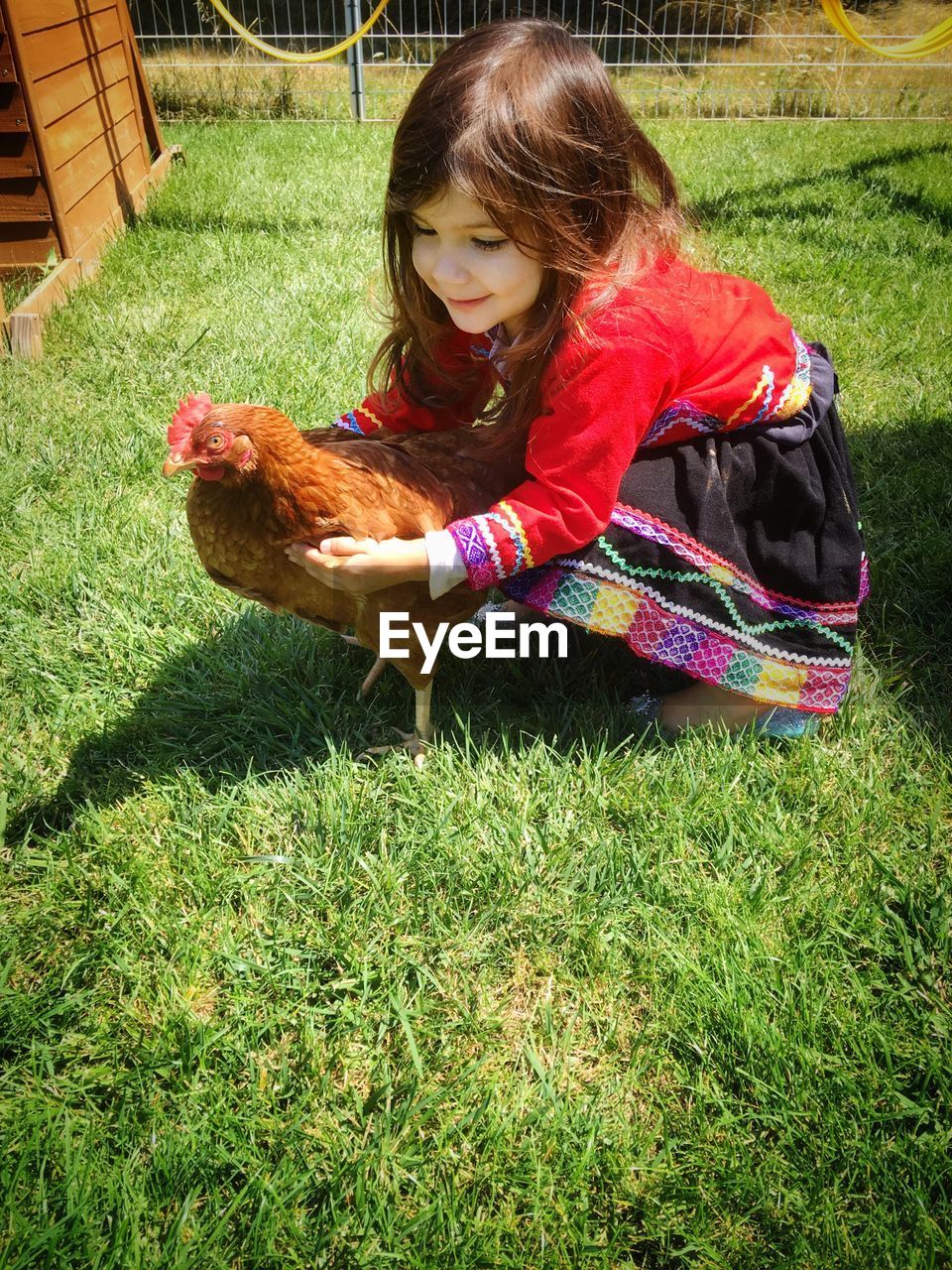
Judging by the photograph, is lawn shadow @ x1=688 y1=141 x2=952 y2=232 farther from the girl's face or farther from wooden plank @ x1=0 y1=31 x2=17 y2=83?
the girl's face

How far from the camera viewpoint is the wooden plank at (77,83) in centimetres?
374

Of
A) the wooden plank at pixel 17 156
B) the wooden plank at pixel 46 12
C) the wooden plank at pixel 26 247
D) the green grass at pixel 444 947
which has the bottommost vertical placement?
the green grass at pixel 444 947

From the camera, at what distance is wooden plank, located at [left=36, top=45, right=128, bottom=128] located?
12.3ft

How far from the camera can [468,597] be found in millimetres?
1762

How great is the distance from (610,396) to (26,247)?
3.58m

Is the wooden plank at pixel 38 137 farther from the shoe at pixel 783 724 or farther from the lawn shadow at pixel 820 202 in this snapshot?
the shoe at pixel 783 724

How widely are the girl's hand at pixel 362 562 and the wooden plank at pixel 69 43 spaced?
3.35 metres

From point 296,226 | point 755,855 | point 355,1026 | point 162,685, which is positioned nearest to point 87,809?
point 162,685


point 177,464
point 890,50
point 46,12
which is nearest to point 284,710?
point 177,464

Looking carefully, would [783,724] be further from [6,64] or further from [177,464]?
[6,64]

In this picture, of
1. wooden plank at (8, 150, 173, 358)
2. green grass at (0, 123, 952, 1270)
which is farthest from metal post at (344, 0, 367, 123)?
green grass at (0, 123, 952, 1270)

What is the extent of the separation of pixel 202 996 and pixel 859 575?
159cm

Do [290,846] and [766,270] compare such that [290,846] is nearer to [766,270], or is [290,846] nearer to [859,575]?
[859,575]

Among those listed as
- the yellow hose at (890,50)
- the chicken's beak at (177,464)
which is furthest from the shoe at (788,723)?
the yellow hose at (890,50)
